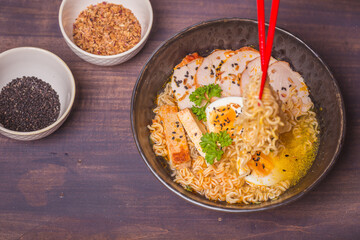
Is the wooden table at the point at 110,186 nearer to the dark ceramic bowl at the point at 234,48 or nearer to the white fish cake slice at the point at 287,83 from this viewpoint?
the dark ceramic bowl at the point at 234,48

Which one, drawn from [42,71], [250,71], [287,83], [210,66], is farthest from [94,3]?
[287,83]

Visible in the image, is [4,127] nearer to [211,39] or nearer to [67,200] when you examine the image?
[67,200]

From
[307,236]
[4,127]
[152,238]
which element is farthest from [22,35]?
[307,236]

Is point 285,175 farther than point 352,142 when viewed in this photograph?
No

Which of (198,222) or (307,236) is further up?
(307,236)

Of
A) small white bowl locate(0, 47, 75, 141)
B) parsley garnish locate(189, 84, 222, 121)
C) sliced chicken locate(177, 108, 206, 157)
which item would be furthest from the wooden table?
parsley garnish locate(189, 84, 222, 121)

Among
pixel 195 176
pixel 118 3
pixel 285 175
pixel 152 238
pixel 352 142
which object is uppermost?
pixel 352 142
